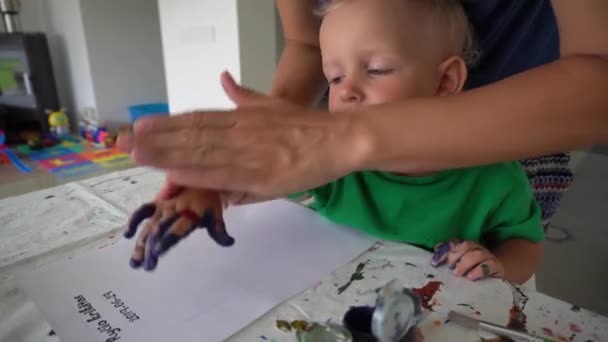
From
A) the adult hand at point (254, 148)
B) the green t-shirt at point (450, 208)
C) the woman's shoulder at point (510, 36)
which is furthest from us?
the woman's shoulder at point (510, 36)

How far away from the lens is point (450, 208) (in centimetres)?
57

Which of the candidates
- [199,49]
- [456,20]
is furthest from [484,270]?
[199,49]

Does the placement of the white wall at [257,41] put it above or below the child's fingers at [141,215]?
above

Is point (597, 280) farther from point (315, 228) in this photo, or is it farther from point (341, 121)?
point (341, 121)

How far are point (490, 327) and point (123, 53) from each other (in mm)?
2599

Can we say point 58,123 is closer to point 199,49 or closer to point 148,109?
point 148,109

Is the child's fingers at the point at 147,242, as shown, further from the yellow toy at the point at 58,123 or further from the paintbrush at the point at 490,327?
the yellow toy at the point at 58,123

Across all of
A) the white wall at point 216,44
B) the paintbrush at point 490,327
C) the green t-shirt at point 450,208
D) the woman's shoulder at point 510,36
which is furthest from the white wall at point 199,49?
the paintbrush at point 490,327

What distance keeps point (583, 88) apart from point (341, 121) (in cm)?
21

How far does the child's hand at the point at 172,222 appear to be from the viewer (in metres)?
0.37

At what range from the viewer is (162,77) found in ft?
8.73

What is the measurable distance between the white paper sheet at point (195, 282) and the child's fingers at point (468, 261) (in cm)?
10

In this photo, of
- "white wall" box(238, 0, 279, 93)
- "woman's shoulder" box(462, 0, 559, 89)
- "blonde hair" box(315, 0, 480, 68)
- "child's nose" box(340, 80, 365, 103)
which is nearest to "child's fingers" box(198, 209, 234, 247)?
"child's nose" box(340, 80, 365, 103)

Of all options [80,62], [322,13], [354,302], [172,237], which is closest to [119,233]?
[172,237]
